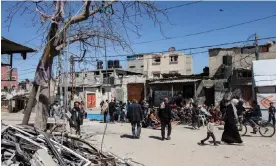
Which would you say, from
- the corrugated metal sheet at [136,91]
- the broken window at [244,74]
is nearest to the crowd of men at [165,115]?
the broken window at [244,74]

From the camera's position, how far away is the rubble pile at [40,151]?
6.54 meters

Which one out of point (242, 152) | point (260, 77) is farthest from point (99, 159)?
point (260, 77)

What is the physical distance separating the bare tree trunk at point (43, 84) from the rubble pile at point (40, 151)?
9.62 ft

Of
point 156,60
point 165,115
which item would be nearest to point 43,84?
point 165,115

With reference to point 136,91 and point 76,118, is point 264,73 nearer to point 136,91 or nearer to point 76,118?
point 76,118

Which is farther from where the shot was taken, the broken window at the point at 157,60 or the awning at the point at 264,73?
the broken window at the point at 157,60

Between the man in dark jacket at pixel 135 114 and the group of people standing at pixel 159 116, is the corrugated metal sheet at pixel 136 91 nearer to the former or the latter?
the group of people standing at pixel 159 116

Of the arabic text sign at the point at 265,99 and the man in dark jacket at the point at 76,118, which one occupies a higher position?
the arabic text sign at the point at 265,99

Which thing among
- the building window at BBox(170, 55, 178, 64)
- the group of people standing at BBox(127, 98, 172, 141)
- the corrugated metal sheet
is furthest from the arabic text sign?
the building window at BBox(170, 55, 178, 64)

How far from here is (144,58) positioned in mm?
61156

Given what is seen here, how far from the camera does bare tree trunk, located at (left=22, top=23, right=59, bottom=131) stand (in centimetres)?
1049

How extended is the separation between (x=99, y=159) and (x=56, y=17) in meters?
4.37

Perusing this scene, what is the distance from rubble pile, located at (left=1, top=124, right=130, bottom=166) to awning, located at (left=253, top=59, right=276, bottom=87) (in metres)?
19.4

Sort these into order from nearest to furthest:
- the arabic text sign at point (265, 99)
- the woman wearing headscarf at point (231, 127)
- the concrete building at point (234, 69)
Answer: the woman wearing headscarf at point (231, 127) → the arabic text sign at point (265, 99) → the concrete building at point (234, 69)
